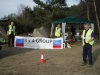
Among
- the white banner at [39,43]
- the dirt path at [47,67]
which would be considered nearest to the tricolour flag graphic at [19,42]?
the white banner at [39,43]

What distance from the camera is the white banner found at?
19.0 metres

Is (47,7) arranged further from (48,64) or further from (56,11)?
(48,64)

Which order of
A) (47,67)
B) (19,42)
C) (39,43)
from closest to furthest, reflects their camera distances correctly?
(47,67)
(39,43)
(19,42)

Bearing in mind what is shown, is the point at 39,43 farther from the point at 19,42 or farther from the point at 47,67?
the point at 47,67

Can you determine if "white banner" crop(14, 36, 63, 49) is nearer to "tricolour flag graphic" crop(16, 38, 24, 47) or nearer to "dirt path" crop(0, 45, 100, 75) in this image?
"tricolour flag graphic" crop(16, 38, 24, 47)

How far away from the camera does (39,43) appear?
19.5m

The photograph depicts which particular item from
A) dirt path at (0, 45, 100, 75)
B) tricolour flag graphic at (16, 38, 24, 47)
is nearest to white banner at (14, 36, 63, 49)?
tricolour flag graphic at (16, 38, 24, 47)

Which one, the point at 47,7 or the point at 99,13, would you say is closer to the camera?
the point at 99,13

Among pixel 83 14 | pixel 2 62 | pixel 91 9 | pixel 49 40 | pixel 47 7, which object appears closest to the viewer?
pixel 2 62

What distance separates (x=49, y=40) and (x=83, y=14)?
31629mm

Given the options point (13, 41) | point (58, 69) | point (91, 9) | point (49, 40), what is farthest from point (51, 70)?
point (91, 9)

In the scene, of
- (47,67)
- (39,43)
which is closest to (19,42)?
(39,43)

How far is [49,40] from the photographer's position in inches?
759

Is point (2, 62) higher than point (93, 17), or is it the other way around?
point (93, 17)
